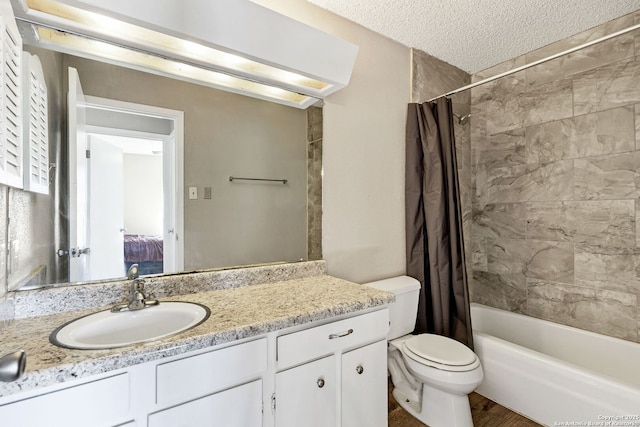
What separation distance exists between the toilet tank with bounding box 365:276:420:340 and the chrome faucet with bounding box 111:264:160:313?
1.21m

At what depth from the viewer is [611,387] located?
138 centimetres

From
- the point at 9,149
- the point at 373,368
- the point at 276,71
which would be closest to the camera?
the point at 9,149

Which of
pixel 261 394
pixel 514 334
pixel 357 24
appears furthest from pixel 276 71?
pixel 514 334

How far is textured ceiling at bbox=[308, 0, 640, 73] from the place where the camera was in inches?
66.9

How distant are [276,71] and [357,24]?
779 mm

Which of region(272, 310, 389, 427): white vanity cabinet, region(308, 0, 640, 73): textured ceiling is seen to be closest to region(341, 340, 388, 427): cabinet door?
region(272, 310, 389, 427): white vanity cabinet

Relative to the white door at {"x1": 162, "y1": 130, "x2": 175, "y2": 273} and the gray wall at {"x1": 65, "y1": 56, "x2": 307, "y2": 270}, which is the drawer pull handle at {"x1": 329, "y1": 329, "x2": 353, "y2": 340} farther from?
the white door at {"x1": 162, "y1": 130, "x2": 175, "y2": 273}

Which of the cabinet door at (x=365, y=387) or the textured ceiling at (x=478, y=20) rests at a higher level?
the textured ceiling at (x=478, y=20)

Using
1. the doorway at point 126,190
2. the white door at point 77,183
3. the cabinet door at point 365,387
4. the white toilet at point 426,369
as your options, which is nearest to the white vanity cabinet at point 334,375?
the cabinet door at point 365,387

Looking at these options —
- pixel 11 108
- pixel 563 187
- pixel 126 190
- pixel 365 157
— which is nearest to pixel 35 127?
pixel 11 108

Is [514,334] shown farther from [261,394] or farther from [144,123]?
[144,123]

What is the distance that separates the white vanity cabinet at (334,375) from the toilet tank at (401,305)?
0.49m

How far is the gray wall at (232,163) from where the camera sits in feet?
4.31

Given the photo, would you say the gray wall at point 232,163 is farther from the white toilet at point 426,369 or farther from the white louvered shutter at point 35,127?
the white toilet at point 426,369
